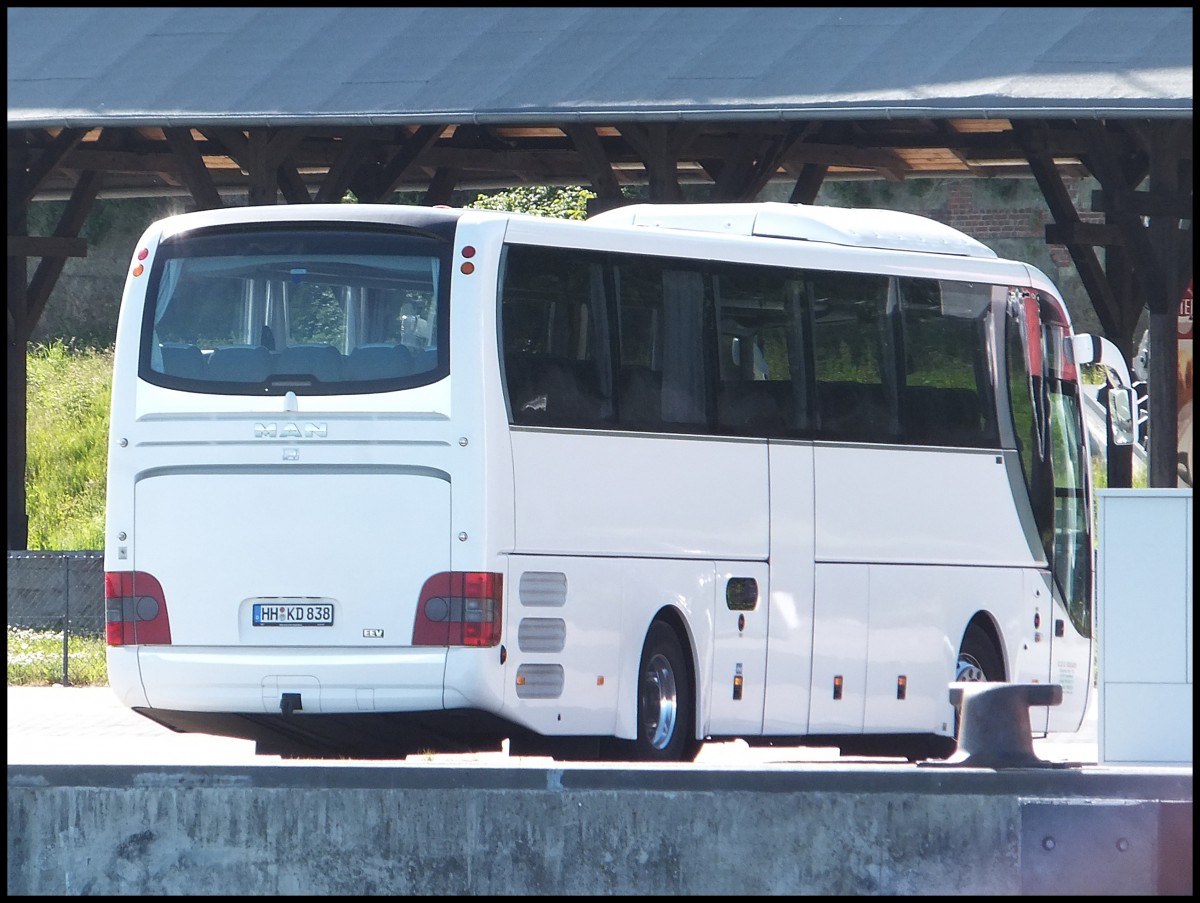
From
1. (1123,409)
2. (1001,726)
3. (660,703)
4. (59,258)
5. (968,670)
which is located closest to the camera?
(1001,726)

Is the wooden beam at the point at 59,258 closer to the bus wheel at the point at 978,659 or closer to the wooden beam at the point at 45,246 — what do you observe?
the wooden beam at the point at 45,246

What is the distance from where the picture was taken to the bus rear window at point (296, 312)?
40.0 ft

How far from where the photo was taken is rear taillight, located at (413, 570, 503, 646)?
39.0 feet

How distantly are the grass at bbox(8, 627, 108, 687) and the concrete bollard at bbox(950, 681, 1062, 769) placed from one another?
12.2 m

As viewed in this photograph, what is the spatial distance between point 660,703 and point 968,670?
9.34 feet

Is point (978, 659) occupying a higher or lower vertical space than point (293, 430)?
lower

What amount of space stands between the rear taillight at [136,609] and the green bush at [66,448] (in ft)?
56.9

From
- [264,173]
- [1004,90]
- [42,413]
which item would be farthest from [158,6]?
[42,413]

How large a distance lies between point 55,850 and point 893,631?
6652 mm

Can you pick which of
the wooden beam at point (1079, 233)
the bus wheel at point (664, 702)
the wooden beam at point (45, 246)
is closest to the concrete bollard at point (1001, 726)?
the bus wheel at point (664, 702)

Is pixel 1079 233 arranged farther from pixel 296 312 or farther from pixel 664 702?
pixel 296 312

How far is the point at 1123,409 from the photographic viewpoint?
15.7 meters

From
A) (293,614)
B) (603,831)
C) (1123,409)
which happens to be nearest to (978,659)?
(1123,409)

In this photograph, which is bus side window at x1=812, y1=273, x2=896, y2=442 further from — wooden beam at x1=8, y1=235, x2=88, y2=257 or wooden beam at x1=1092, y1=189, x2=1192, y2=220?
wooden beam at x1=8, y1=235, x2=88, y2=257
